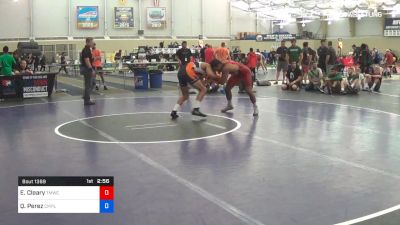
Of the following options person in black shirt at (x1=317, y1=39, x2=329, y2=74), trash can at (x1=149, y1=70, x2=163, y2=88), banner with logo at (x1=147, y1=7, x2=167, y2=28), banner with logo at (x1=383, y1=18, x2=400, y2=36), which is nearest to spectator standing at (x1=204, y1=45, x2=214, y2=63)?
trash can at (x1=149, y1=70, x2=163, y2=88)

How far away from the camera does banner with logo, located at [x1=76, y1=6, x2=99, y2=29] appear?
35.3 meters

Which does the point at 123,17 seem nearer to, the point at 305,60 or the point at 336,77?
the point at 305,60

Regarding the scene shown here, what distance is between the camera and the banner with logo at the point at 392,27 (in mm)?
39594

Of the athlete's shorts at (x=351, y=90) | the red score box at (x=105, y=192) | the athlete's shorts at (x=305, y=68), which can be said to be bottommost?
the red score box at (x=105, y=192)

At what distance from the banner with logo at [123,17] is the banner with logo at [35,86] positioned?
2274cm

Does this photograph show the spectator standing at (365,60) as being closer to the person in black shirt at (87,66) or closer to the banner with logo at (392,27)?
the person in black shirt at (87,66)

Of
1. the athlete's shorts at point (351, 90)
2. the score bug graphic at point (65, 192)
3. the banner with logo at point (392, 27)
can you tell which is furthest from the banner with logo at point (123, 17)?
the score bug graphic at point (65, 192)

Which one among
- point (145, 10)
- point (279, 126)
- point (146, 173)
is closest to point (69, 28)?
point (145, 10)

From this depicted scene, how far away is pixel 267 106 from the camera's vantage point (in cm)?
1199

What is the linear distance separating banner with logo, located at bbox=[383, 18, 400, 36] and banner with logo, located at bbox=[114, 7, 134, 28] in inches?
865

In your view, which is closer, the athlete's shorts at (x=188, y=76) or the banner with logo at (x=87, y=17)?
the athlete's shorts at (x=188, y=76)

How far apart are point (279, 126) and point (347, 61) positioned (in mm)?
15735

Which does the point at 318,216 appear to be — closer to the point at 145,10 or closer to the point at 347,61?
the point at 347,61

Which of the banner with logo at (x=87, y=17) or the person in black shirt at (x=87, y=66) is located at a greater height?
the banner with logo at (x=87, y=17)
